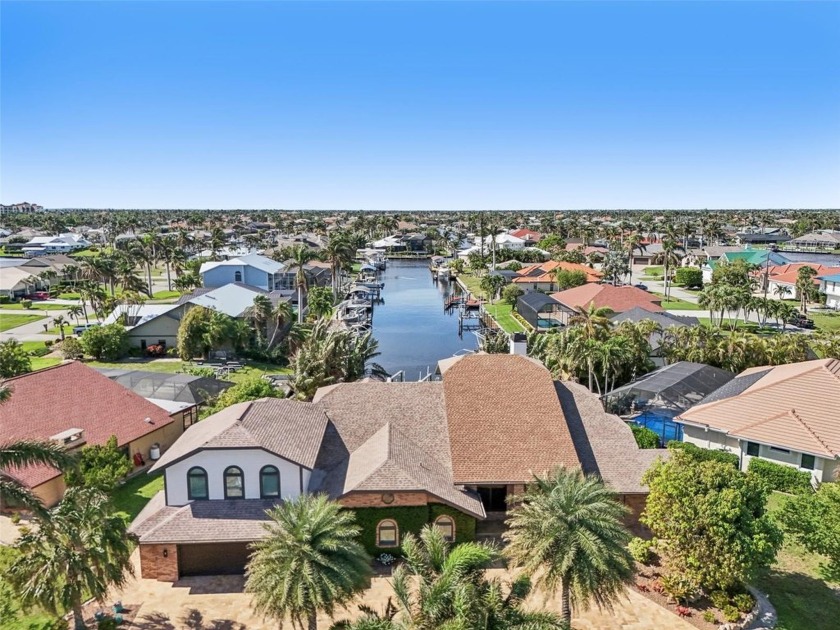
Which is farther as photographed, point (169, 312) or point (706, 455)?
point (169, 312)

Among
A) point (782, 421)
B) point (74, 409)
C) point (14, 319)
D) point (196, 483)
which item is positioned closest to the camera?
point (196, 483)

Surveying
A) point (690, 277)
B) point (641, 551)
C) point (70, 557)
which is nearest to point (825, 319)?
point (690, 277)

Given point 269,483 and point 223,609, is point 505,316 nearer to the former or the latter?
point 269,483

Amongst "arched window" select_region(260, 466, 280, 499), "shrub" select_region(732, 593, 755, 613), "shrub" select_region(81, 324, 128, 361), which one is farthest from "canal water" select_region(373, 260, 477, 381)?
"shrub" select_region(732, 593, 755, 613)

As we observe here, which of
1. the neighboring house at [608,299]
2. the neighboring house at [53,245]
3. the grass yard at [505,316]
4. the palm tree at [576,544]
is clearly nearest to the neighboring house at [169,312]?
the grass yard at [505,316]

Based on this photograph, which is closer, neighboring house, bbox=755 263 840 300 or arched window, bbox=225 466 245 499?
arched window, bbox=225 466 245 499

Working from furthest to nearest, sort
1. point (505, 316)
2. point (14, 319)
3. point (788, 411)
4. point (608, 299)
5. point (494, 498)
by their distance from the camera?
point (505, 316)
point (14, 319)
point (608, 299)
point (788, 411)
point (494, 498)

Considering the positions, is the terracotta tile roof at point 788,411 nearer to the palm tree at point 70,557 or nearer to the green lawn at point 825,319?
the palm tree at point 70,557

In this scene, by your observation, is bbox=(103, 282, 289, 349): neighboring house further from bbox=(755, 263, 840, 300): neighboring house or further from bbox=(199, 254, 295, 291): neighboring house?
bbox=(755, 263, 840, 300): neighboring house
